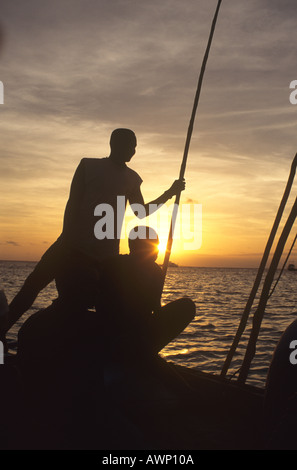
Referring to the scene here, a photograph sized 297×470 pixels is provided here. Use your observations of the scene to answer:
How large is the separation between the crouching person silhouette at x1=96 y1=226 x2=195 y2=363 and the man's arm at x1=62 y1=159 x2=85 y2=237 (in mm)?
642

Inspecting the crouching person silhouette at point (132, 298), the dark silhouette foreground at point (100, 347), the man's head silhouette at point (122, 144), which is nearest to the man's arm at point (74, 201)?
the man's head silhouette at point (122, 144)

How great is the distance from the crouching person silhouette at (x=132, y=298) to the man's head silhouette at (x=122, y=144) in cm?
80

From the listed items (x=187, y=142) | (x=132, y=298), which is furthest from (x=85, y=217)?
(x=187, y=142)

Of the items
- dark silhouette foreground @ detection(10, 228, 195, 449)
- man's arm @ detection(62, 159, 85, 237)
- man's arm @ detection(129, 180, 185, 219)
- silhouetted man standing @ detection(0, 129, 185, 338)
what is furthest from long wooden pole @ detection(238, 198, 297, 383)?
man's arm @ detection(62, 159, 85, 237)

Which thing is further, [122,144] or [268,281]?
[268,281]

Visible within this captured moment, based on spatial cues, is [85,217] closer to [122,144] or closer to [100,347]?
[122,144]

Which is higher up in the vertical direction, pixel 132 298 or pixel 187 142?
pixel 187 142

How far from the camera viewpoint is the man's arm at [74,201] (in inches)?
163

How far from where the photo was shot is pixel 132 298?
361 centimetres

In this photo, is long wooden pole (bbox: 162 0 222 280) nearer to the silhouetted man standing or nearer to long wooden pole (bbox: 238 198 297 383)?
the silhouetted man standing

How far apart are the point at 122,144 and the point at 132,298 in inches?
53.3

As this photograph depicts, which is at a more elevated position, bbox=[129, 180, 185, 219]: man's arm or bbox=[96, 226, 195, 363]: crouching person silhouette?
bbox=[129, 180, 185, 219]: man's arm

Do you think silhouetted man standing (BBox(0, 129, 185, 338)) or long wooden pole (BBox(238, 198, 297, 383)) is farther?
long wooden pole (BBox(238, 198, 297, 383))

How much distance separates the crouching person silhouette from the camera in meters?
3.60
